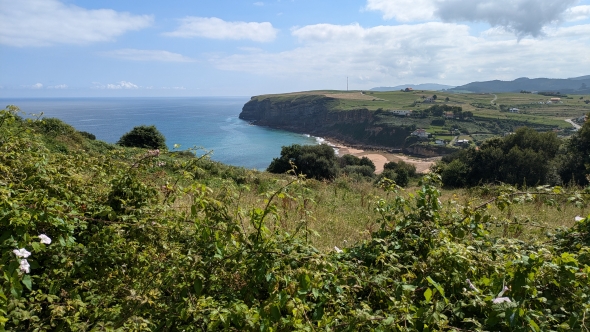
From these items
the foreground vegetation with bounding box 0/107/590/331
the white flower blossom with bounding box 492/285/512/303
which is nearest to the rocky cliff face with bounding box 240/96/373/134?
the foreground vegetation with bounding box 0/107/590/331

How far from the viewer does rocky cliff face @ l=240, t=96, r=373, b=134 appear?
400 ft

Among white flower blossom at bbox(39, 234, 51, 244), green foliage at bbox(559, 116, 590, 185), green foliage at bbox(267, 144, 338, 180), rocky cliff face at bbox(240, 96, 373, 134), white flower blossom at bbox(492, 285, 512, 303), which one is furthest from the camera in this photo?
rocky cliff face at bbox(240, 96, 373, 134)

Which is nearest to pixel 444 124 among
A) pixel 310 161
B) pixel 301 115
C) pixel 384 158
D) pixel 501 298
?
pixel 384 158

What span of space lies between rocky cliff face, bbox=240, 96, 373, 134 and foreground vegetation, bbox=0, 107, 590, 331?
113m

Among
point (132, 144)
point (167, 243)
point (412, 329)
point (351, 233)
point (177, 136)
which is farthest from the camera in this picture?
point (177, 136)

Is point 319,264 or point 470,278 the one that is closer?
point 319,264

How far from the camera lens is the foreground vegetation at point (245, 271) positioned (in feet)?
6.28

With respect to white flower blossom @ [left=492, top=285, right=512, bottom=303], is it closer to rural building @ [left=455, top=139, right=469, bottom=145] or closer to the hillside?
the hillside

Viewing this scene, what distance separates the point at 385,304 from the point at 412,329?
532 millimetres

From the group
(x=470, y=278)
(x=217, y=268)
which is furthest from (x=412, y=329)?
(x=217, y=268)

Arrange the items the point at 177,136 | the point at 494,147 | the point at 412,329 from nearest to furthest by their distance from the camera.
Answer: the point at 412,329 → the point at 494,147 → the point at 177,136

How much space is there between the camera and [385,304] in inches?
92.5

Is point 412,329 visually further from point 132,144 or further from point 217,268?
point 132,144

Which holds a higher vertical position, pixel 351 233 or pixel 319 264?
pixel 319 264
